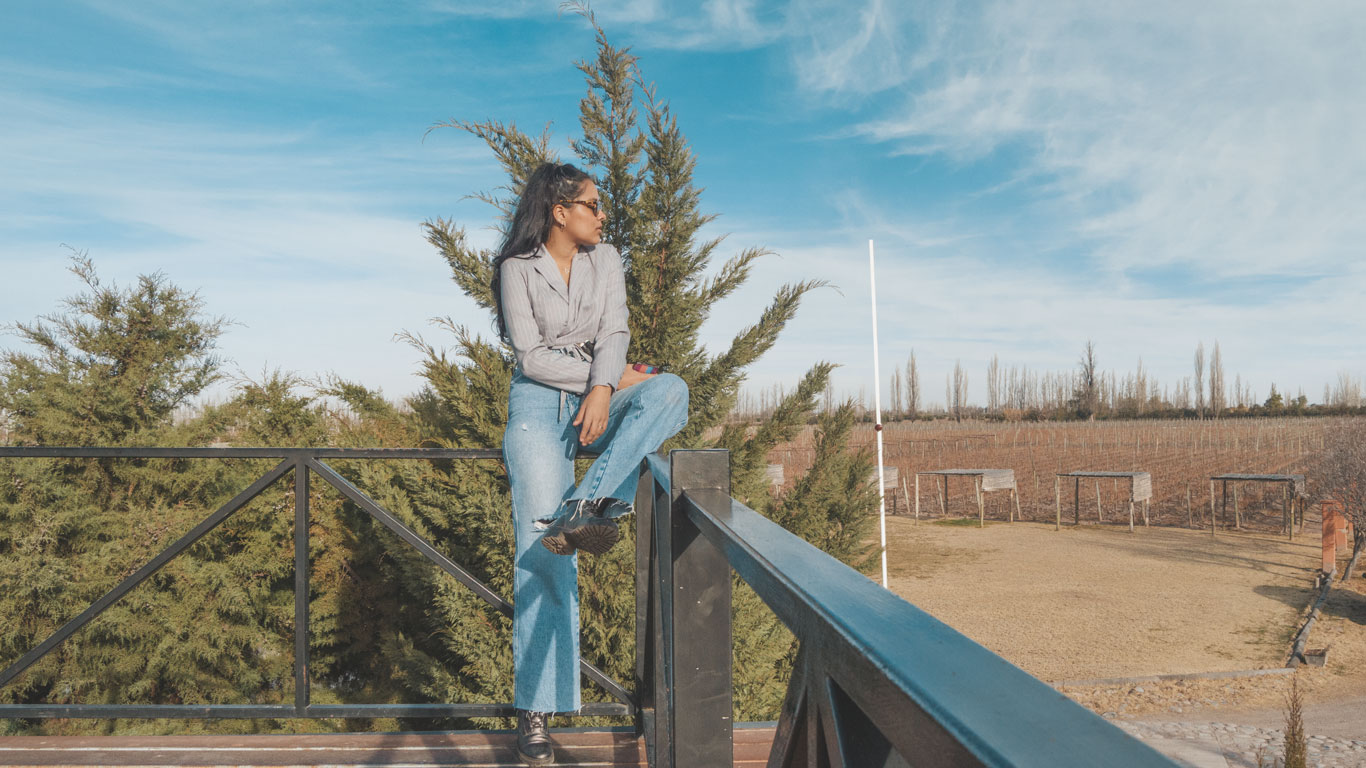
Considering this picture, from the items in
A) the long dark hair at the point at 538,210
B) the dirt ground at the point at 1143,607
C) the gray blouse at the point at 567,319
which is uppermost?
the long dark hair at the point at 538,210

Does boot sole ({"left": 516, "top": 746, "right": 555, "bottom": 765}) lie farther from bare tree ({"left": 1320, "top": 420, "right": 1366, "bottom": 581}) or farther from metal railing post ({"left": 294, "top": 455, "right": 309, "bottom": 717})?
bare tree ({"left": 1320, "top": 420, "right": 1366, "bottom": 581})

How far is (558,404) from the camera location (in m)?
2.32

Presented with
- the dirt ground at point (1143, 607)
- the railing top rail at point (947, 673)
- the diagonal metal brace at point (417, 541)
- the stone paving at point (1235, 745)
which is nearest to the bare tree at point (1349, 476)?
the dirt ground at point (1143, 607)

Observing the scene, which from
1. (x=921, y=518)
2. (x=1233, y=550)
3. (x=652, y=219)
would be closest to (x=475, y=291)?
(x=652, y=219)

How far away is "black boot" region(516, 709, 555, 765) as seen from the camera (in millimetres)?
2244

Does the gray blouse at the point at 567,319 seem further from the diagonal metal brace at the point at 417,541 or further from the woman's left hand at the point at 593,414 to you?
the diagonal metal brace at the point at 417,541

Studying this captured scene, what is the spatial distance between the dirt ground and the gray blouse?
8.65 metres

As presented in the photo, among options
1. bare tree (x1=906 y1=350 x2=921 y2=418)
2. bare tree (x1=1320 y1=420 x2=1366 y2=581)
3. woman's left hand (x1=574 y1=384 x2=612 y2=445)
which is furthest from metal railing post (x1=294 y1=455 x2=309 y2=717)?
bare tree (x1=906 y1=350 x2=921 y2=418)

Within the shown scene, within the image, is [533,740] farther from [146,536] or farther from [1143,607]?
[1143,607]

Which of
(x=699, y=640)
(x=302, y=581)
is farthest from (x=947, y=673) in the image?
(x=302, y=581)

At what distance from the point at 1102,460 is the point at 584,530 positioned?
3783 centimetres

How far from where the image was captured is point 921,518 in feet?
83.4

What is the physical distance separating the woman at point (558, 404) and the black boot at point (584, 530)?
0.10 meters

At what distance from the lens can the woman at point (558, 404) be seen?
220 cm
